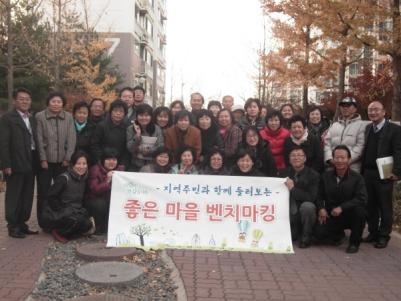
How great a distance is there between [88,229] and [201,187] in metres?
1.65

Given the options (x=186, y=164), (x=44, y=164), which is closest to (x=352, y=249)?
(x=186, y=164)

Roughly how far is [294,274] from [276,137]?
8.21 ft

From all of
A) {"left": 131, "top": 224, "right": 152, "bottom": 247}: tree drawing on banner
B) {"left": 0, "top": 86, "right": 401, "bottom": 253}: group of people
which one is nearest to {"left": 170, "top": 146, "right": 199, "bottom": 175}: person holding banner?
{"left": 0, "top": 86, "right": 401, "bottom": 253}: group of people

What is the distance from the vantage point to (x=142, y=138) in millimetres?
6867

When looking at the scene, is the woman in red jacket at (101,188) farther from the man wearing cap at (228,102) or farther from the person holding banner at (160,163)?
the man wearing cap at (228,102)

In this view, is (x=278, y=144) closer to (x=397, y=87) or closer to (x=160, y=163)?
(x=160, y=163)

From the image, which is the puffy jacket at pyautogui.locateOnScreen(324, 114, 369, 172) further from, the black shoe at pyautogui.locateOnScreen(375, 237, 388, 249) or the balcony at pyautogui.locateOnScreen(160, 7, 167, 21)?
the balcony at pyautogui.locateOnScreen(160, 7, 167, 21)

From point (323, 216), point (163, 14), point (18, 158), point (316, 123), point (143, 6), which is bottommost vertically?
point (323, 216)

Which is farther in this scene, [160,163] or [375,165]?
[160,163]

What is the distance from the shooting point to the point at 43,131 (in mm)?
6535

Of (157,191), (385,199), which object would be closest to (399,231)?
(385,199)

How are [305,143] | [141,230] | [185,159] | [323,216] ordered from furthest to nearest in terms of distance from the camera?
[305,143], [185,159], [323,216], [141,230]

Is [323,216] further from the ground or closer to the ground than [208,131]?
closer to the ground

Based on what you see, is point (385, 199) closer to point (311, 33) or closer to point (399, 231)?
point (399, 231)
